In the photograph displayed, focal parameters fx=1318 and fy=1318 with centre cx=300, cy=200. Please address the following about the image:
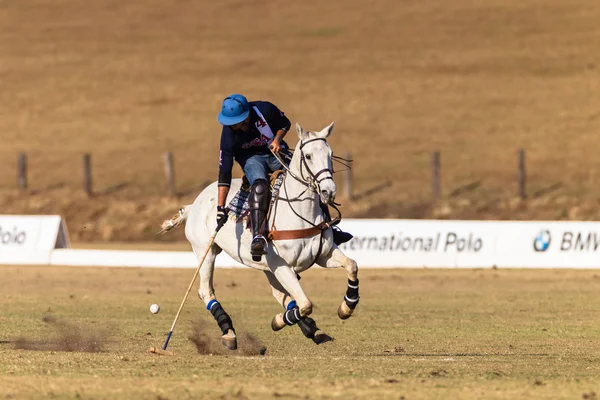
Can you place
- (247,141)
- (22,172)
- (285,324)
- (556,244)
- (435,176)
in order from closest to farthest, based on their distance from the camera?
(285,324)
(247,141)
(556,244)
(435,176)
(22,172)

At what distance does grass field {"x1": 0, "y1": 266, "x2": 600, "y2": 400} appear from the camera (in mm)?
10180

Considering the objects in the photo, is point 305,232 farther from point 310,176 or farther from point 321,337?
point 321,337

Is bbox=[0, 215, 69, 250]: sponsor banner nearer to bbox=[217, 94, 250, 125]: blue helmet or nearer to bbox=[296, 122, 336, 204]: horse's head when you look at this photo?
bbox=[217, 94, 250, 125]: blue helmet

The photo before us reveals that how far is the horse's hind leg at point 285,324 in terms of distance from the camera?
1322 centimetres

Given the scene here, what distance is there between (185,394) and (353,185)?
36.8m

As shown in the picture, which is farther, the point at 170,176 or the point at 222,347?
the point at 170,176

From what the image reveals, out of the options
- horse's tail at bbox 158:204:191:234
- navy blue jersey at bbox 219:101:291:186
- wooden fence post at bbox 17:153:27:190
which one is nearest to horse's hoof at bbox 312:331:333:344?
navy blue jersey at bbox 219:101:291:186

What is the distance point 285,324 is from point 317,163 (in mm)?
1849

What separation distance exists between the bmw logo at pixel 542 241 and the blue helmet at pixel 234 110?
15.2 m

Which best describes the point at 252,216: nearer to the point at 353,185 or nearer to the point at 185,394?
the point at 185,394

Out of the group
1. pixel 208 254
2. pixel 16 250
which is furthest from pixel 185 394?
pixel 16 250

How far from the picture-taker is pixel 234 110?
525 inches

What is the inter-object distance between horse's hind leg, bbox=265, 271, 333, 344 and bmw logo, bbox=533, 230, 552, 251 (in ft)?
46.4

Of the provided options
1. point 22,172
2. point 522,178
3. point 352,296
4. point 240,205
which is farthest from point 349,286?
point 22,172
